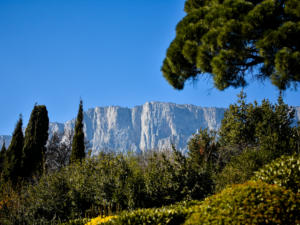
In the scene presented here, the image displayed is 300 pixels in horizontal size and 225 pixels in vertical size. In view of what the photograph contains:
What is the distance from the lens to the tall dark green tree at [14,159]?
667 inches

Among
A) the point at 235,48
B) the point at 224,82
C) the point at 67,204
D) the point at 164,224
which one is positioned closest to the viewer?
the point at 164,224

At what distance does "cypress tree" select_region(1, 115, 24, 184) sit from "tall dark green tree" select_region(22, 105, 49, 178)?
13.7 inches

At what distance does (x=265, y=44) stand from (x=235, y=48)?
593 mm

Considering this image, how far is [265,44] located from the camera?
475cm

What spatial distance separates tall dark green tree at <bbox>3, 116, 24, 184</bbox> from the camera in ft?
55.6

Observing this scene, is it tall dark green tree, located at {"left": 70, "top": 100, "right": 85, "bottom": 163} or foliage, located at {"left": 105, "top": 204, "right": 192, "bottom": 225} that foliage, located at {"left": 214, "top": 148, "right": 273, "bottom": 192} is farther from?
tall dark green tree, located at {"left": 70, "top": 100, "right": 85, "bottom": 163}

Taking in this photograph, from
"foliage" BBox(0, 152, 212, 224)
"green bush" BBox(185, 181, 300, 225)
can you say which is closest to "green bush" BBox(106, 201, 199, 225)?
"green bush" BBox(185, 181, 300, 225)

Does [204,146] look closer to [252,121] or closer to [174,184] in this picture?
[252,121]

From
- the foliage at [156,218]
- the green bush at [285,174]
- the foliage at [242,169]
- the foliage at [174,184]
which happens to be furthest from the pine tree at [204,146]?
the foliage at [156,218]

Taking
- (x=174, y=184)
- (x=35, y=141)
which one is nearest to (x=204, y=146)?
(x=174, y=184)

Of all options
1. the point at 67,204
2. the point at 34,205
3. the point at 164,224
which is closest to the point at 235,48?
the point at 164,224

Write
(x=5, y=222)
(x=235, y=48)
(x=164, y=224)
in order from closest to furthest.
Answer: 1. (x=164, y=224)
2. (x=235, y=48)
3. (x=5, y=222)

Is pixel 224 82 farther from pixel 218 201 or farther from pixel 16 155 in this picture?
pixel 16 155

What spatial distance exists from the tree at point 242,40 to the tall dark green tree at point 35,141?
1528 centimetres
